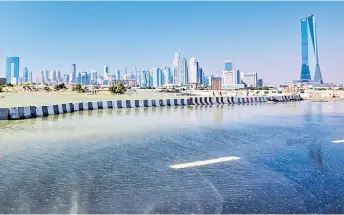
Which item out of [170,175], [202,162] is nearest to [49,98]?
[202,162]

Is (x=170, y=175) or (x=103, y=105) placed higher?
(x=103, y=105)

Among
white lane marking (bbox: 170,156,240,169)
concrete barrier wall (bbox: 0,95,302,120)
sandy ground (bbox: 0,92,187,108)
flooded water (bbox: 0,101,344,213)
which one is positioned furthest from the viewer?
sandy ground (bbox: 0,92,187,108)

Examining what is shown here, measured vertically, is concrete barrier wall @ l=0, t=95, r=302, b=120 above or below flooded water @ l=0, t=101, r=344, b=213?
above

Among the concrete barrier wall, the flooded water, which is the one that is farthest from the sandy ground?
the flooded water

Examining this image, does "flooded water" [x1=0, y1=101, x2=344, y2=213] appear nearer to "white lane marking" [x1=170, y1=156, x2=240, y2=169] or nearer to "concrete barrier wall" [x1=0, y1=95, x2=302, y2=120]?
"white lane marking" [x1=170, y1=156, x2=240, y2=169]

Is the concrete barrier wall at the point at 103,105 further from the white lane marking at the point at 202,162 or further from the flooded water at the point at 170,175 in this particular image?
the white lane marking at the point at 202,162

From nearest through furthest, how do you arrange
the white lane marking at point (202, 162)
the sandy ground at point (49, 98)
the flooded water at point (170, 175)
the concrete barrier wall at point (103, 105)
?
the flooded water at point (170, 175) < the white lane marking at point (202, 162) < the concrete barrier wall at point (103, 105) < the sandy ground at point (49, 98)

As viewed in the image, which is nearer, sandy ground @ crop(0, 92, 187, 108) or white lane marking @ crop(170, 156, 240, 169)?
white lane marking @ crop(170, 156, 240, 169)

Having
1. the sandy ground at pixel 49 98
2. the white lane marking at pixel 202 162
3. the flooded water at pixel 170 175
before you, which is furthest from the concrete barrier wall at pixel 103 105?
the white lane marking at pixel 202 162

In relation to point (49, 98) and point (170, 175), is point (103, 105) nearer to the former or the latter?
point (170, 175)

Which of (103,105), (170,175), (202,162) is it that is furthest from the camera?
(103,105)

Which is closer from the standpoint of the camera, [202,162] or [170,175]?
[170,175]

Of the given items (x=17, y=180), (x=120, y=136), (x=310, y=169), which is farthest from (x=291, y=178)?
(x=120, y=136)
